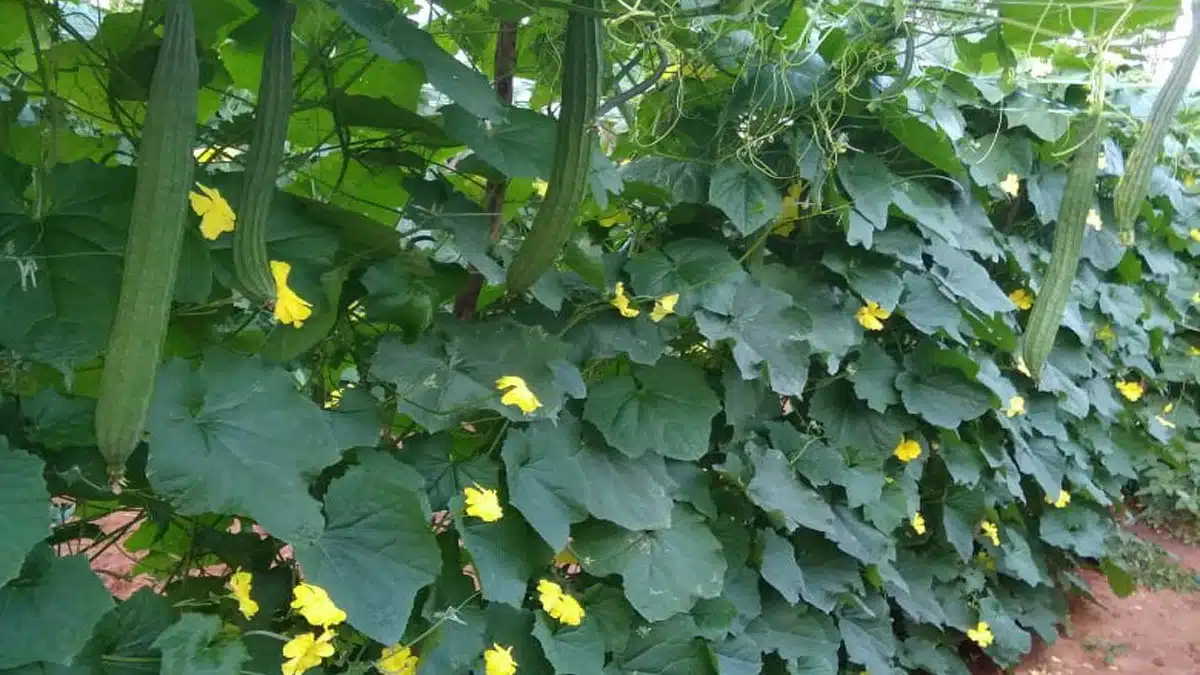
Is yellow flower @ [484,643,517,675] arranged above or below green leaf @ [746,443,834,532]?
above

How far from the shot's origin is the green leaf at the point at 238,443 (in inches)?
39.0

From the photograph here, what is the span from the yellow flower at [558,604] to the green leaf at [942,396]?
3.71 ft

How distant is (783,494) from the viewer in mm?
1994

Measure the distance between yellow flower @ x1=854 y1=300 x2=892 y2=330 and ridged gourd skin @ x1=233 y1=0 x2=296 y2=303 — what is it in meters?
1.47

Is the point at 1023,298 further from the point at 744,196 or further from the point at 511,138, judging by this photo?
the point at 511,138

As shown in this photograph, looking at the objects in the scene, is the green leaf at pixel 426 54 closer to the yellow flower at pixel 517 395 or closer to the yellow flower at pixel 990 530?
the yellow flower at pixel 517 395

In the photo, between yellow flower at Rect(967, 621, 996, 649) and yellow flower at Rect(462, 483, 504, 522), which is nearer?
yellow flower at Rect(462, 483, 504, 522)

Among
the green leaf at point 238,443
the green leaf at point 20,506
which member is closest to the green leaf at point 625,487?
the green leaf at point 238,443

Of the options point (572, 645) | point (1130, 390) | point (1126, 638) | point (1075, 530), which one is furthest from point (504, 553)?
point (1130, 390)

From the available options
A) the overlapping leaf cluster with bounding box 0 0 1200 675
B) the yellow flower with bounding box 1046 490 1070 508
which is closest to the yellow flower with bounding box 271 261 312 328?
the overlapping leaf cluster with bounding box 0 0 1200 675

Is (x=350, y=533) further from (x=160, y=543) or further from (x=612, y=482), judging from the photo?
(x=160, y=543)

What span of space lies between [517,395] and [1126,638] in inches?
123

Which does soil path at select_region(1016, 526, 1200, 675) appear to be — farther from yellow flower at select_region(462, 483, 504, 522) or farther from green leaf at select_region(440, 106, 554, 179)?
green leaf at select_region(440, 106, 554, 179)

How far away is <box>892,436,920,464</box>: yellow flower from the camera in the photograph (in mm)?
2316
